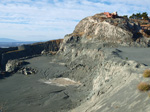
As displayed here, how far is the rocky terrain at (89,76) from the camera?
13.2 meters

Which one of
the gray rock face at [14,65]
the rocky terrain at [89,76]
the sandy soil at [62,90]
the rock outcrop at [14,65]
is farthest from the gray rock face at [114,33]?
the gray rock face at [14,65]

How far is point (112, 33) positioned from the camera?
124 ft

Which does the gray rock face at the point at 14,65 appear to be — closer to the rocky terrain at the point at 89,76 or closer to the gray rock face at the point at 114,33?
the rocky terrain at the point at 89,76

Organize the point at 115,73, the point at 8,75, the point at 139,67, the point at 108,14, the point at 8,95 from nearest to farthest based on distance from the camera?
1. the point at 139,67
2. the point at 115,73
3. the point at 8,95
4. the point at 8,75
5. the point at 108,14

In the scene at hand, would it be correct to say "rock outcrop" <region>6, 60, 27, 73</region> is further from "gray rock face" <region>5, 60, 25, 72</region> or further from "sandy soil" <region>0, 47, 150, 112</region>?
"sandy soil" <region>0, 47, 150, 112</region>

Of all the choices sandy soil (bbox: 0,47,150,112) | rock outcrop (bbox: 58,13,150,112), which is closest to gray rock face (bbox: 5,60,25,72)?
sandy soil (bbox: 0,47,150,112)

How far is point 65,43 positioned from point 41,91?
77.3 feet

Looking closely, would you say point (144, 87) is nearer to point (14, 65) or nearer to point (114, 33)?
point (114, 33)

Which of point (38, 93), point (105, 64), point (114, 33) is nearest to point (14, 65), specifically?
point (38, 93)

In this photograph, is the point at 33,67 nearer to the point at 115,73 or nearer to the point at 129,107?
the point at 115,73

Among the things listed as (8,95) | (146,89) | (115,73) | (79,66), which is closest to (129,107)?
(146,89)

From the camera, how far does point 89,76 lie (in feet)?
92.2

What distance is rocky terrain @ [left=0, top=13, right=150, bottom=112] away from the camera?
43.4 ft

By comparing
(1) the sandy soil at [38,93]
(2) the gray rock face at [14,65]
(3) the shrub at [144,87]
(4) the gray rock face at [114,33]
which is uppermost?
(4) the gray rock face at [114,33]
